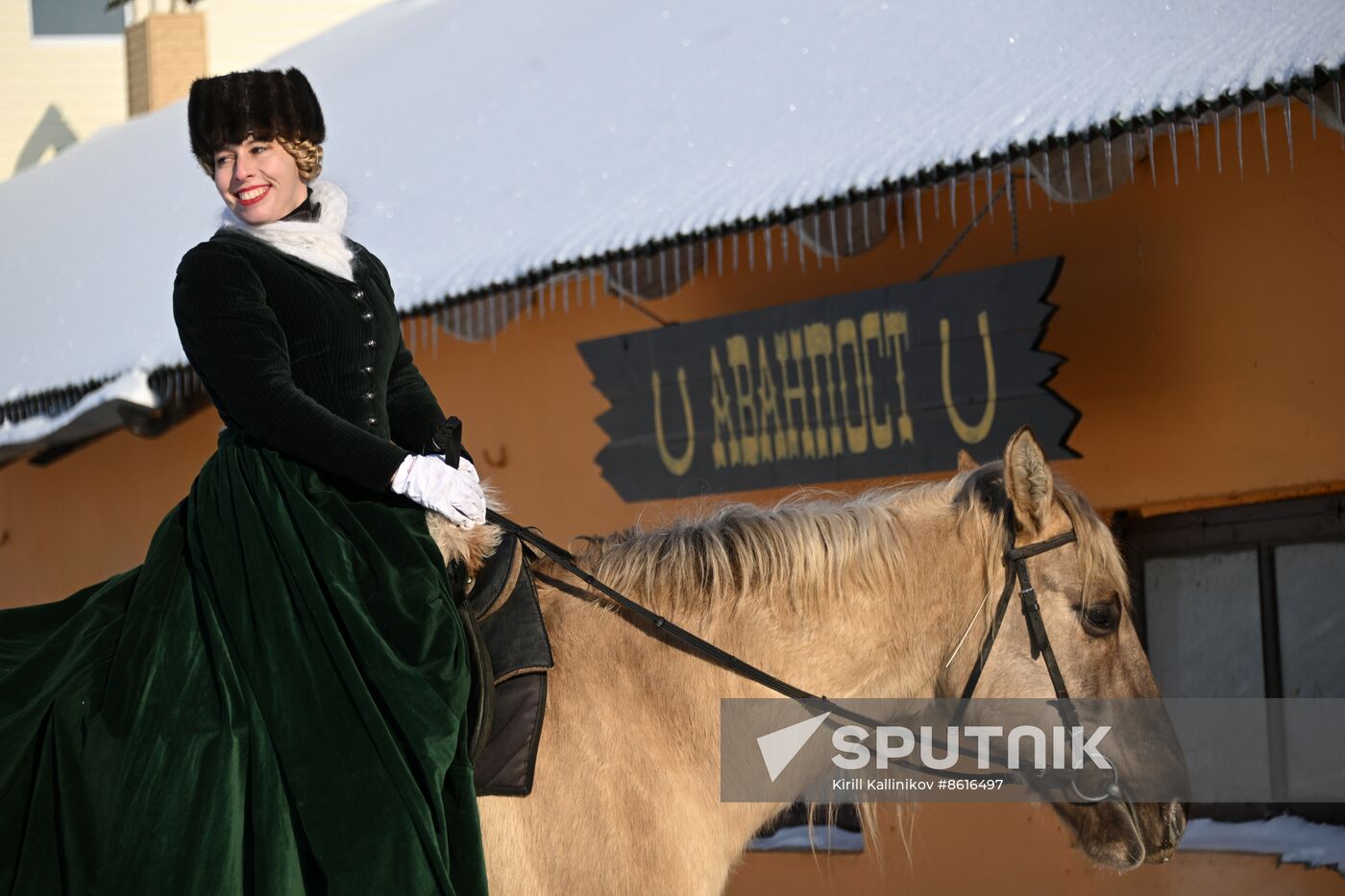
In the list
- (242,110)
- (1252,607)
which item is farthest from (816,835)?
(242,110)

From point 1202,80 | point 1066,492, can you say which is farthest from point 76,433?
point 1066,492

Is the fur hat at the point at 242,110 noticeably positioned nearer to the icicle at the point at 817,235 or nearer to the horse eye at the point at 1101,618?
→ the horse eye at the point at 1101,618

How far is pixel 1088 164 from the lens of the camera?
4840 millimetres

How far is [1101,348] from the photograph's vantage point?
514 cm

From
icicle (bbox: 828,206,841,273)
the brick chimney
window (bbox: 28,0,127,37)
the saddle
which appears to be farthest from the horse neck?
window (bbox: 28,0,127,37)

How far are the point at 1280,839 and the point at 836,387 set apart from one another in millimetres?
2223

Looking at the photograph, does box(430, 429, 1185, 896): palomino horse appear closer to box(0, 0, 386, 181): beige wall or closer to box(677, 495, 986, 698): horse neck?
box(677, 495, 986, 698): horse neck

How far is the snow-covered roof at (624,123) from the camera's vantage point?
4.90m

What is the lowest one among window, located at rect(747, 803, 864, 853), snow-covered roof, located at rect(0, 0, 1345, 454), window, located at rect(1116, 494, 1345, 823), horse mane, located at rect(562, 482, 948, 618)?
window, located at rect(747, 803, 864, 853)

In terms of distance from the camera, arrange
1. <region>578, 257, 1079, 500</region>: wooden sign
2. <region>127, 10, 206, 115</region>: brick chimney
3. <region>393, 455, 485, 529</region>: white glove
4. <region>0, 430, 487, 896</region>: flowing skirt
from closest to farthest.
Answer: <region>0, 430, 487, 896</region>: flowing skirt
<region>393, 455, 485, 529</region>: white glove
<region>578, 257, 1079, 500</region>: wooden sign
<region>127, 10, 206, 115</region>: brick chimney

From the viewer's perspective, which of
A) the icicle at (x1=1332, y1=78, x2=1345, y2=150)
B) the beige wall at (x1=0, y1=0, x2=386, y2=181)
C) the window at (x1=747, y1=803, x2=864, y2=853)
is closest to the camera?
the icicle at (x1=1332, y1=78, x2=1345, y2=150)

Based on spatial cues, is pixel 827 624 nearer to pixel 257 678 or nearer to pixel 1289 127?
pixel 257 678

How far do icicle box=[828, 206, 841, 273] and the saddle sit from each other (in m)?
2.82

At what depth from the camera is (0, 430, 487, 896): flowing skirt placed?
233 centimetres
